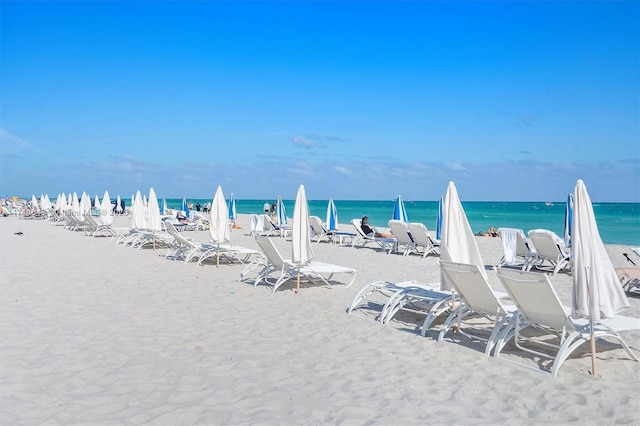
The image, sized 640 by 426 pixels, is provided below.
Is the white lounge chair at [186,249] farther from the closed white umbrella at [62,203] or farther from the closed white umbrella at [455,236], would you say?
the closed white umbrella at [62,203]

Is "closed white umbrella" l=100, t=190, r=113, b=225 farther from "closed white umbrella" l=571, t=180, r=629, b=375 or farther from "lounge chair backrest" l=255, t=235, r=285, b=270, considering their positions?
"closed white umbrella" l=571, t=180, r=629, b=375

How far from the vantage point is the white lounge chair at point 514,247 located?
32.7ft

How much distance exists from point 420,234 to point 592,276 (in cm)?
816

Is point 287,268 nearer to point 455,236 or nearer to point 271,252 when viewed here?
point 271,252

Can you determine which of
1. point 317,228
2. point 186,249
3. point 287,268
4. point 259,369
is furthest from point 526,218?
point 259,369

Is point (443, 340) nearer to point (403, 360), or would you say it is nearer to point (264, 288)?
point (403, 360)

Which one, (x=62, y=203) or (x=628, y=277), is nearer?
(x=628, y=277)

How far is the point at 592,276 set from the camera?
396 centimetres

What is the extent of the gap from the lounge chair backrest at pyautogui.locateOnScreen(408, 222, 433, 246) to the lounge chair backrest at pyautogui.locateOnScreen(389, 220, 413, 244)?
12 centimetres

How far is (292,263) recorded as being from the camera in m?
7.67

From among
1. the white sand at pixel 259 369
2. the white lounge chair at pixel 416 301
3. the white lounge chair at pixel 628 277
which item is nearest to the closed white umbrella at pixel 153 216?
the white sand at pixel 259 369

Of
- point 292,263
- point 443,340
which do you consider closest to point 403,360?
point 443,340

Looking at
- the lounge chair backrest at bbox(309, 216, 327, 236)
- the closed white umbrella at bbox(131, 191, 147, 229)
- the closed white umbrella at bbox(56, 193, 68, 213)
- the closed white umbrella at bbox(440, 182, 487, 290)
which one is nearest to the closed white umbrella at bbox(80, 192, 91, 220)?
the closed white umbrella at bbox(56, 193, 68, 213)

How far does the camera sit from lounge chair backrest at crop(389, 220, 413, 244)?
40.7ft
